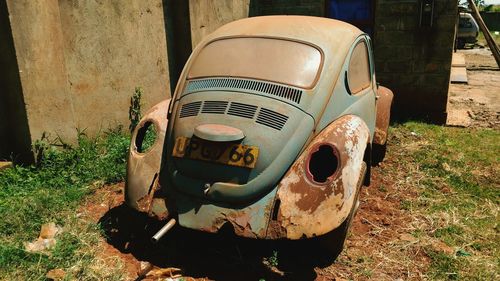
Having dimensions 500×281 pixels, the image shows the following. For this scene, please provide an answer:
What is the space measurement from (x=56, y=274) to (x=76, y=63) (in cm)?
302

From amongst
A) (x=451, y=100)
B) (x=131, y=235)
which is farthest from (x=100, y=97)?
(x=451, y=100)

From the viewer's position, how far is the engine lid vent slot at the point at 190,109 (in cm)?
358

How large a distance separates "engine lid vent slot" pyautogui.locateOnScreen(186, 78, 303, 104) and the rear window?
61 millimetres

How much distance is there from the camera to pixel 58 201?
4219mm

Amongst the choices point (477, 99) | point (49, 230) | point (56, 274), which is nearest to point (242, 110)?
point (56, 274)

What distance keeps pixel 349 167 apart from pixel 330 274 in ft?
2.70

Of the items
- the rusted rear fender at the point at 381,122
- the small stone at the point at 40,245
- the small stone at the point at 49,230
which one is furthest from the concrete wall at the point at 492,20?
the small stone at the point at 40,245

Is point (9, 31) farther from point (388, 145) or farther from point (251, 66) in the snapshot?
point (388, 145)

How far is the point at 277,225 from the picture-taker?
10.0 ft

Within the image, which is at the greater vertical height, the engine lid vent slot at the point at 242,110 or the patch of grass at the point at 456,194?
the engine lid vent slot at the point at 242,110

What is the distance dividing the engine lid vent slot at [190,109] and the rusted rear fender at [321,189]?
92cm

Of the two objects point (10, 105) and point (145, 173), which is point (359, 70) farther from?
point (10, 105)

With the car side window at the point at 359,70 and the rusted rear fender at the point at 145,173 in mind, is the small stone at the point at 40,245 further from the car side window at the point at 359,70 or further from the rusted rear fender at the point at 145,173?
the car side window at the point at 359,70

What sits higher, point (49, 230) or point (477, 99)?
point (49, 230)
